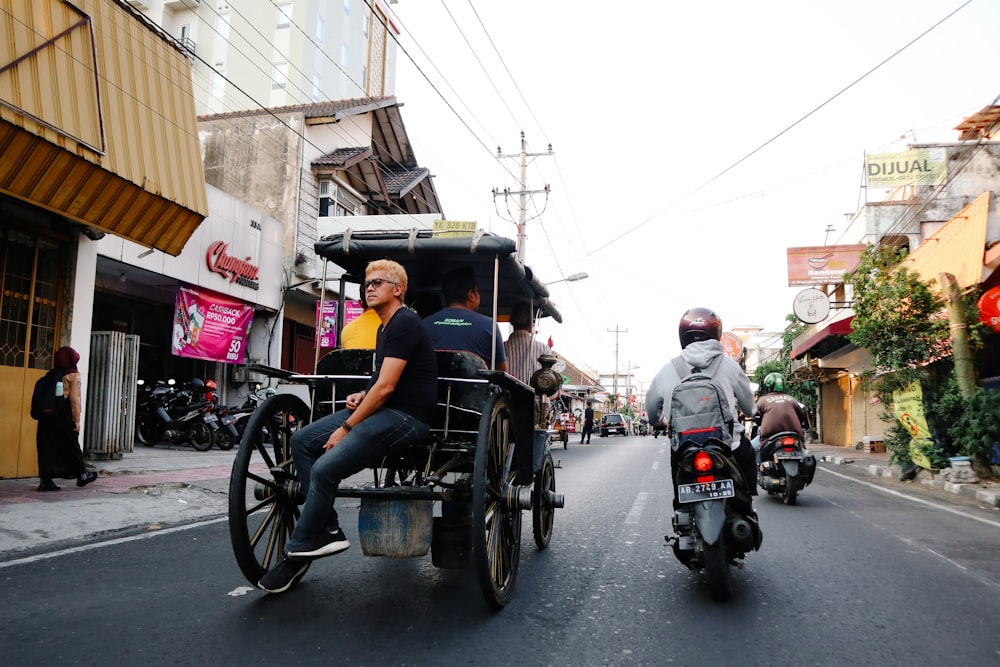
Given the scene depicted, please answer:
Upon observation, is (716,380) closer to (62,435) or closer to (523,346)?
(523,346)

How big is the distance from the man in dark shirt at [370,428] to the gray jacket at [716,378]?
173cm

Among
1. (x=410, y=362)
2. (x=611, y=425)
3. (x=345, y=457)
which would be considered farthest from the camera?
(x=611, y=425)

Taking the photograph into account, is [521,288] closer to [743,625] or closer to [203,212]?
[743,625]

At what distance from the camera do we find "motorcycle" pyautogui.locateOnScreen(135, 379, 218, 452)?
1389 cm

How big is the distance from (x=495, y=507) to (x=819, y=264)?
26485mm

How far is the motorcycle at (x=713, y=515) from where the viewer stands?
155 inches

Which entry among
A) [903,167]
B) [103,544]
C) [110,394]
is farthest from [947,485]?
[903,167]

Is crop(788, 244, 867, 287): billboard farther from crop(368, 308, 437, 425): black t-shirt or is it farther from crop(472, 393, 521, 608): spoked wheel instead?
crop(368, 308, 437, 425): black t-shirt

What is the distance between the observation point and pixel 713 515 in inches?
156

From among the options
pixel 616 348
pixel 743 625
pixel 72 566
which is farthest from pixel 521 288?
pixel 616 348

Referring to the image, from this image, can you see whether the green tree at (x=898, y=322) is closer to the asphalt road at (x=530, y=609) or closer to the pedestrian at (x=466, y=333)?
the asphalt road at (x=530, y=609)

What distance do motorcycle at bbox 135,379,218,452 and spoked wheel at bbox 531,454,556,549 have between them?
33.9ft

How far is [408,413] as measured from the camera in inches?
140

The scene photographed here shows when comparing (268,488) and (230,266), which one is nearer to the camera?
(268,488)
